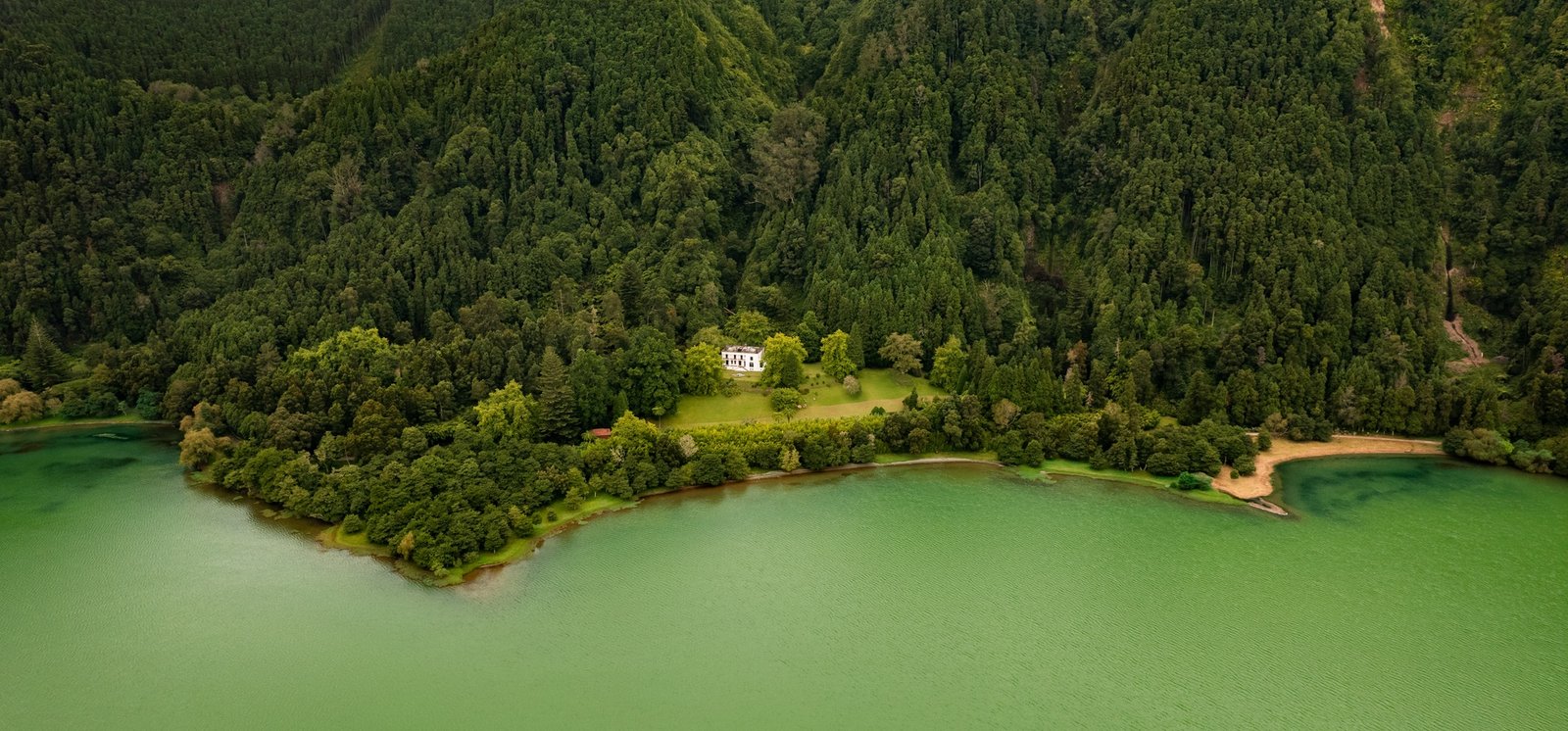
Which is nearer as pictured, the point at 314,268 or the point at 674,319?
the point at 674,319

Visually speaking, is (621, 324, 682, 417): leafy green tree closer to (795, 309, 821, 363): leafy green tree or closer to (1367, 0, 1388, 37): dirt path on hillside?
(795, 309, 821, 363): leafy green tree

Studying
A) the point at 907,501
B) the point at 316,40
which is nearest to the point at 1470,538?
the point at 907,501

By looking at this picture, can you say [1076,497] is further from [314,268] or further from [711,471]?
[314,268]

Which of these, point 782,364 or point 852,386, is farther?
point 782,364

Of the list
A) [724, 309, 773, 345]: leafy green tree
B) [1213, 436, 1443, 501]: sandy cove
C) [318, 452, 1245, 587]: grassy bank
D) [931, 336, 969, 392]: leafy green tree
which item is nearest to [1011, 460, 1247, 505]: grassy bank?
[318, 452, 1245, 587]: grassy bank

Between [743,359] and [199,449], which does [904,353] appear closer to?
[743,359]

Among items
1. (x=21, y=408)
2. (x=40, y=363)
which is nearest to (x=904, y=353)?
(x=21, y=408)
